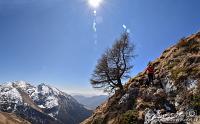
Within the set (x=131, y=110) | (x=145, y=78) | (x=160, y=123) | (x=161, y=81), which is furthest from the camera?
(x=145, y=78)

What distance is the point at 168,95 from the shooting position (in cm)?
3347

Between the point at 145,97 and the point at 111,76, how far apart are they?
45.8 feet

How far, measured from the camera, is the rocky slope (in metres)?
28.3

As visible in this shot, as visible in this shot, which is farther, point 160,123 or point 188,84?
point 188,84

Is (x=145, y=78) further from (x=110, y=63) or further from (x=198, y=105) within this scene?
(x=198, y=105)

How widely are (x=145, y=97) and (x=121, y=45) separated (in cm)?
1423

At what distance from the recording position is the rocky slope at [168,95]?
92.8 ft

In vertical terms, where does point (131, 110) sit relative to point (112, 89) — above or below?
below

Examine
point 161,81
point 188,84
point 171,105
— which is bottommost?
point 171,105

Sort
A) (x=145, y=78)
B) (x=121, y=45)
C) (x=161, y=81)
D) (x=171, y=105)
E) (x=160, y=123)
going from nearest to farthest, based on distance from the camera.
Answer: (x=160, y=123)
(x=171, y=105)
(x=161, y=81)
(x=145, y=78)
(x=121, y=45)

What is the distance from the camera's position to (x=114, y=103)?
44.5 m

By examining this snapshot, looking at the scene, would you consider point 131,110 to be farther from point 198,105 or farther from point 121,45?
point 121,45

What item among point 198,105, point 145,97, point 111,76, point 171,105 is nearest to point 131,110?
point 145,97

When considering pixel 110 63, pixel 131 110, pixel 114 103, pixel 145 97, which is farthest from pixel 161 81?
pixel 110 63
